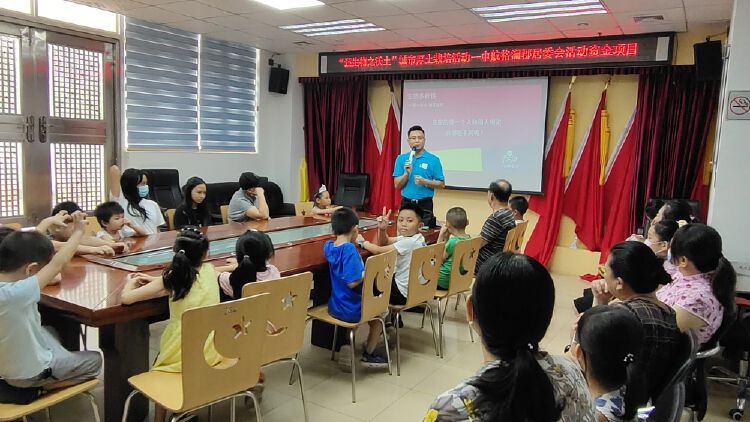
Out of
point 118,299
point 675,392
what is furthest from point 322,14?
point 675,392

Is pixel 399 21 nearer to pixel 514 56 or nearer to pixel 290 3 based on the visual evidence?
pixel 290 3

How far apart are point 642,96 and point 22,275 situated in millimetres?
5579

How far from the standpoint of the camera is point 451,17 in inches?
202

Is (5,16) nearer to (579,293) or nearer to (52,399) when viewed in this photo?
(52,399)

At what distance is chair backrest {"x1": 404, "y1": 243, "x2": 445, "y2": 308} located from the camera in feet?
10.8

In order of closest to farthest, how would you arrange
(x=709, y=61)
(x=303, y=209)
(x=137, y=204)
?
(x=137, y=204)
(x=709, y=61)
(x=303, y=209)

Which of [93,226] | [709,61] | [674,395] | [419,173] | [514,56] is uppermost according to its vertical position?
[514,56]

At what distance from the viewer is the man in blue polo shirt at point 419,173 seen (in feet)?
16.3

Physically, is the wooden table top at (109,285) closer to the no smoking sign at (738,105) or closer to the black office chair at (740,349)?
the black office chair at (740,349)

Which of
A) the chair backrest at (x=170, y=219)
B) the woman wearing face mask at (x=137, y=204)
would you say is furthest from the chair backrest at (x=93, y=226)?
the chair backrest at (x=170, y=219)

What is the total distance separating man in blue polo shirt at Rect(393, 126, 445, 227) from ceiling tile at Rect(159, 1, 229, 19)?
2.26m

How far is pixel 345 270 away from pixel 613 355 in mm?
1691

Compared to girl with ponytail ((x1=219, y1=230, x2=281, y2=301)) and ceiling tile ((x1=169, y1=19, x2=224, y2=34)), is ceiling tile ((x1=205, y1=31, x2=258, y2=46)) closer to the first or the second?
ceiling tile ((x1=169, y1=19, x2=224, y2=34))

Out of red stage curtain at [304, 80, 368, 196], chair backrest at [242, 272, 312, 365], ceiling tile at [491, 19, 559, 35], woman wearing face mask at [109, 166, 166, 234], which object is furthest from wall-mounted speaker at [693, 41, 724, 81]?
woman wearing face mask at [109, 166, 166, 234]
